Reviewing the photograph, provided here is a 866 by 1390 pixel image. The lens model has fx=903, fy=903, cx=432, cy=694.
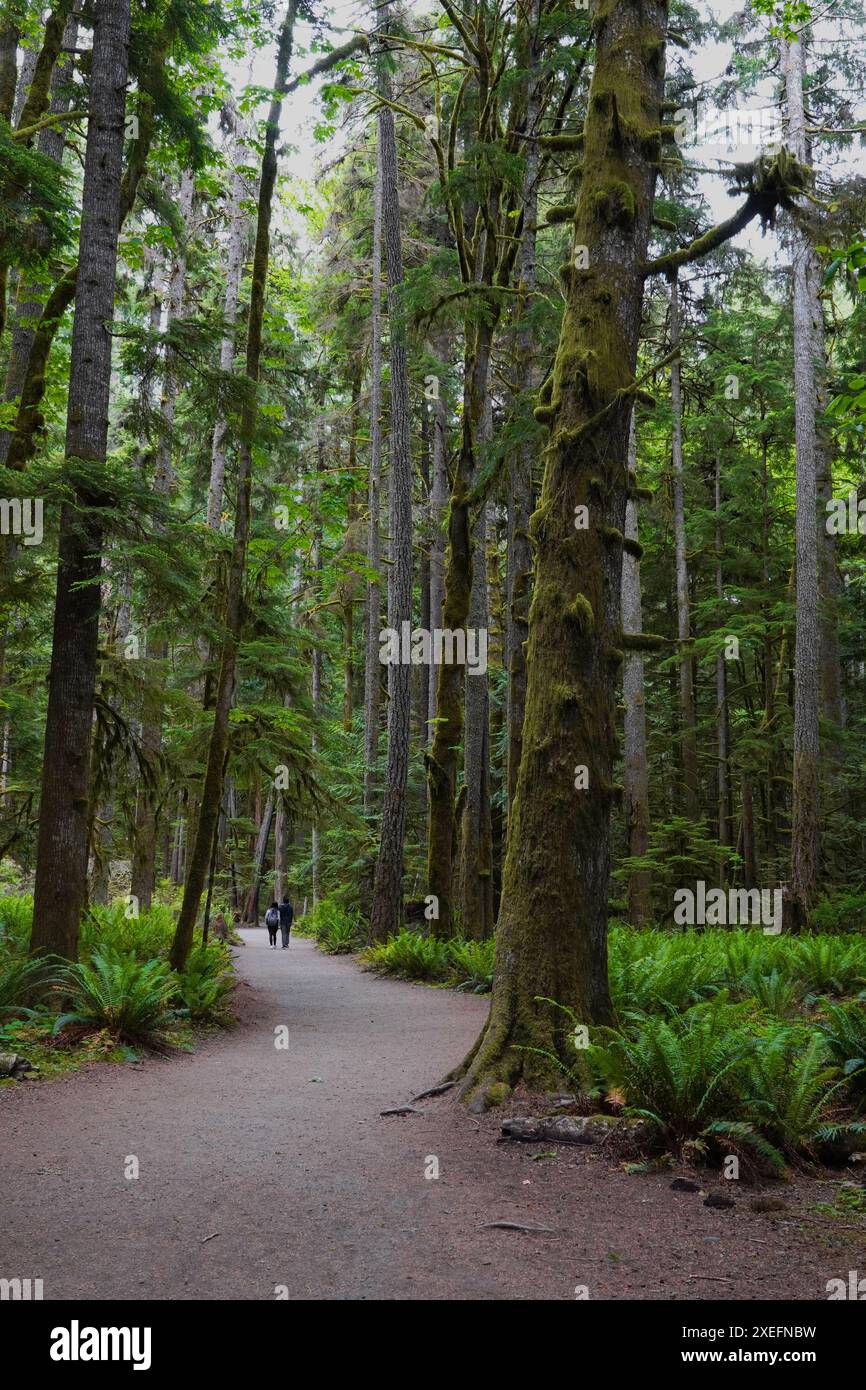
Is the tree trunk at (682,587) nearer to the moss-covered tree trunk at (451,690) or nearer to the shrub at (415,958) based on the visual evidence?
the moss-covered tree trunk at (451,690)

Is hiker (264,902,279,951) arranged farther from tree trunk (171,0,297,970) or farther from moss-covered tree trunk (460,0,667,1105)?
moss-covered tree trunk (460,0,667,1105)

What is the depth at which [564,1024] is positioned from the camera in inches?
247

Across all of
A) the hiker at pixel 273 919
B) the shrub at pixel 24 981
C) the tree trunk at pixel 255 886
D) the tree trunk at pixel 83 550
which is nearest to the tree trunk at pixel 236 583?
the tree trunk at pixel 83 550

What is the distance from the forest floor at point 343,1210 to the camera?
3674 millimetres

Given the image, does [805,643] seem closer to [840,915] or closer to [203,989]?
[840,915]

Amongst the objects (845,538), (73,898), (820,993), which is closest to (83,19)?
(73,898)

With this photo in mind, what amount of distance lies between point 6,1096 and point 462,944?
28.9ft

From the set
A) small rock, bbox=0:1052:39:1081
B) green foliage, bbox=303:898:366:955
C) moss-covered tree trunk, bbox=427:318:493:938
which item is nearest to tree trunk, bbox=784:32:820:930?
moss-covered tree trunk, bbox=427:318:493:938

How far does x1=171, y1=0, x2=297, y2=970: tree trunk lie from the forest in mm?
55

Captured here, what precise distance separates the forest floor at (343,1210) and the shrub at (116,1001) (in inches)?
48.8

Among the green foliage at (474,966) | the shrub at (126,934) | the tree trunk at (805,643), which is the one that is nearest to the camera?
the shrub at (126,934)

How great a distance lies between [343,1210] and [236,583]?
806 cm
